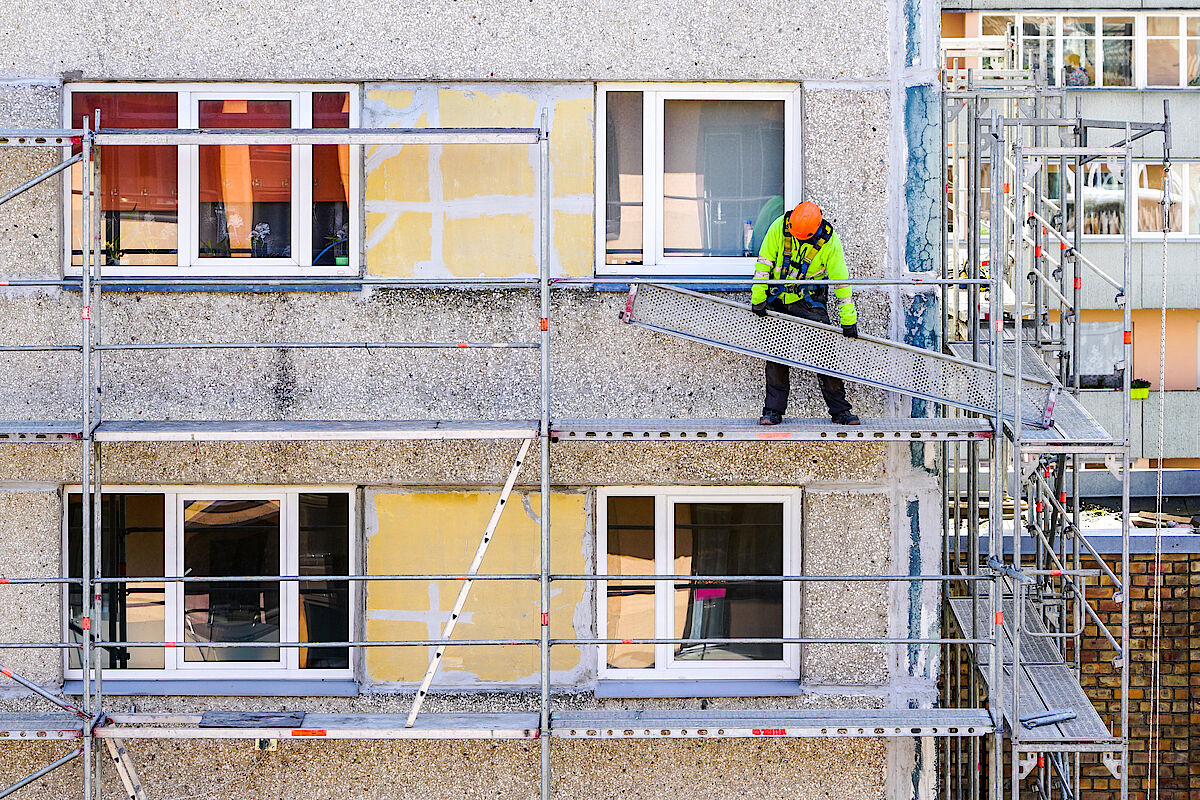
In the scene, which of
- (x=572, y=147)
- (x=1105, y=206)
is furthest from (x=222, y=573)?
(x=1105, y=206)

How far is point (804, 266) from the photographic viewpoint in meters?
6.17

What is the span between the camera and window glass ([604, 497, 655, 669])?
677 centimetres

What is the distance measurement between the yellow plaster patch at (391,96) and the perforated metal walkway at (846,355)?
1.77 m

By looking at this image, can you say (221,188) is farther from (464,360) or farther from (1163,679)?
(1163,679)

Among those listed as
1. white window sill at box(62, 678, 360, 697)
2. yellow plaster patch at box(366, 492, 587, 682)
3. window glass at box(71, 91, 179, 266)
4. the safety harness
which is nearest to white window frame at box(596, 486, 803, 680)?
yellow plaster patch at box(366, 492, 587, 682)

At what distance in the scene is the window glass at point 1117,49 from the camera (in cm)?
1931

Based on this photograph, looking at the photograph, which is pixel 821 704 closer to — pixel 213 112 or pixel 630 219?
pixel 630 219

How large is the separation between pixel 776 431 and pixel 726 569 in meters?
1.14

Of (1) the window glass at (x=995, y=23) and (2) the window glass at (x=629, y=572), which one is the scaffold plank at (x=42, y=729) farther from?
(1) the window glass at (x=995, y=23)

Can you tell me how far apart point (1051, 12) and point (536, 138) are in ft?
53.2

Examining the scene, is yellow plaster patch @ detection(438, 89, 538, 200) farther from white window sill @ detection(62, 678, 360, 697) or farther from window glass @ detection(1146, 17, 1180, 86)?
window glass @ detection(1146, 17, 1180, 86)

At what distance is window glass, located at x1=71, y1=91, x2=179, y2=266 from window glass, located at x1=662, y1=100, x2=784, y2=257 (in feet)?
9.63

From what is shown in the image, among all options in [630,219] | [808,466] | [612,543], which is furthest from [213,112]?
[808,466]

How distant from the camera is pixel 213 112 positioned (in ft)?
22.0
